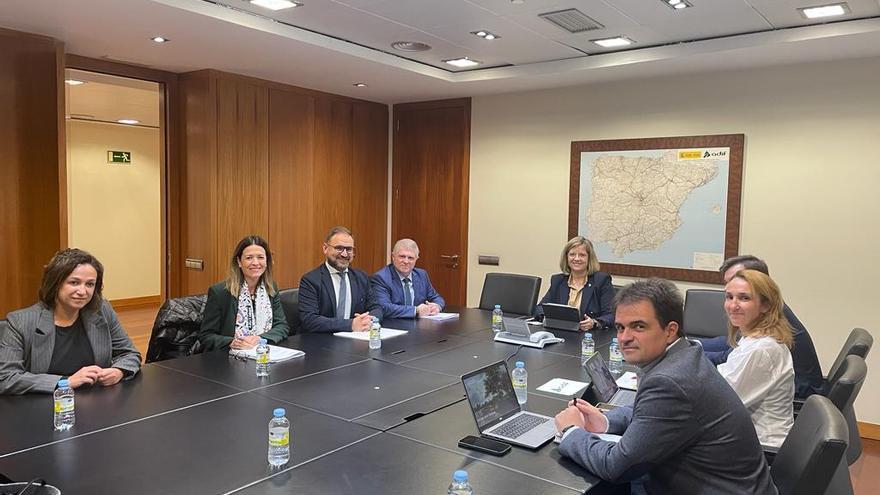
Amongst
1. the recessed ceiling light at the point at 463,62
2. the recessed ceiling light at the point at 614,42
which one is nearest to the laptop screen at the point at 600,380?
the recessed ceiling light at the point at 614,42

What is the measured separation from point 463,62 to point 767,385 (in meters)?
3.57

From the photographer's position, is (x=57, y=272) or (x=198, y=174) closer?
(x=57, y=272)

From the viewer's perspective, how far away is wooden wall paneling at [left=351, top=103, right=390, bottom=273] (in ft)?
21.3

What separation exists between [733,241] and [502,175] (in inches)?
84.0

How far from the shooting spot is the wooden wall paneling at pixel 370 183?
6.49 metres

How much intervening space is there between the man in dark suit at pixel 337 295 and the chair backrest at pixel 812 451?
2.32 m

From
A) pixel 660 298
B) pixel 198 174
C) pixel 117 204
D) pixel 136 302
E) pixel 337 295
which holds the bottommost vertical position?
pixel 136 302

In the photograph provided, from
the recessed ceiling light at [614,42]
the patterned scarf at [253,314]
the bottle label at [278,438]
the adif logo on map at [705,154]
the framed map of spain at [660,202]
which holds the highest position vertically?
the recessed ceiling light at [614,42]

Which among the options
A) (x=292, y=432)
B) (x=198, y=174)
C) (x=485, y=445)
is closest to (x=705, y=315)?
(x=485, y=445)

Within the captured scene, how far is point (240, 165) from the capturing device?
5.39 metres

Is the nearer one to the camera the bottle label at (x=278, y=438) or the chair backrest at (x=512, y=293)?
the bottle label at (x=278, y=438)

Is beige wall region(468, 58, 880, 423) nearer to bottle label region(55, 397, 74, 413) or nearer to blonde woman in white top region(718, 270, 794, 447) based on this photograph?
blonde woman in white top region(718, 270, 794, 447)

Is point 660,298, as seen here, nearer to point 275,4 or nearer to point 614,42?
point 275,4

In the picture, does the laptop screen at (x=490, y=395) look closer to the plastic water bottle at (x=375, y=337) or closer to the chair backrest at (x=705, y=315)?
the plastic water bottle at (x=375, y=337)
